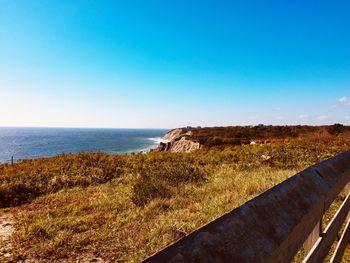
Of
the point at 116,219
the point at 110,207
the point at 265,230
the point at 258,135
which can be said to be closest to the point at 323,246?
the point at 265,230

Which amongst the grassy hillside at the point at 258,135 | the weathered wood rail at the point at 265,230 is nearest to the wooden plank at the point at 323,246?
the weathered wood rail at the point at 265,230

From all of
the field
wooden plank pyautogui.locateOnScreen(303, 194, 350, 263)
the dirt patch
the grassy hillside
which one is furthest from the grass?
the grassy hillside

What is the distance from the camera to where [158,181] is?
33.0 feet

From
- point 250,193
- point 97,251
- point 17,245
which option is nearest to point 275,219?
point 97,251

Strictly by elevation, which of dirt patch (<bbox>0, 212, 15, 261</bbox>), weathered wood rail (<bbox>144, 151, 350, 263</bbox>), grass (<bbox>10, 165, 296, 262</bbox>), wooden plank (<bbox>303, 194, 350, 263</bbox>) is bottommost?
dirt patch (<bbox>0, 212, 15, 261</bbox>)

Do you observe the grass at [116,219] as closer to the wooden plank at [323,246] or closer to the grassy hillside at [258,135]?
the wooden plank at [323,246]

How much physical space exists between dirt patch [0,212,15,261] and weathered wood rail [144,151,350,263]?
547cm

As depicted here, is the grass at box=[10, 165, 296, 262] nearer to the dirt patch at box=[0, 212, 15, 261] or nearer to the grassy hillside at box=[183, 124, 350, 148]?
the dirt patch at box=[0, 212, 15, 261]

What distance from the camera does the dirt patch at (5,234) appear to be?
17.5 feet

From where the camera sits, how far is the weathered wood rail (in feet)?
2.83

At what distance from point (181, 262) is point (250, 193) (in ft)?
26.5

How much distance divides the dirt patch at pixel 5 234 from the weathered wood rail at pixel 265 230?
17.9 feet

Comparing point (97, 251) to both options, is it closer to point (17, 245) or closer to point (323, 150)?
point (17, 245)

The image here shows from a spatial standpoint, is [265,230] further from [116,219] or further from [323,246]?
[116,219]
